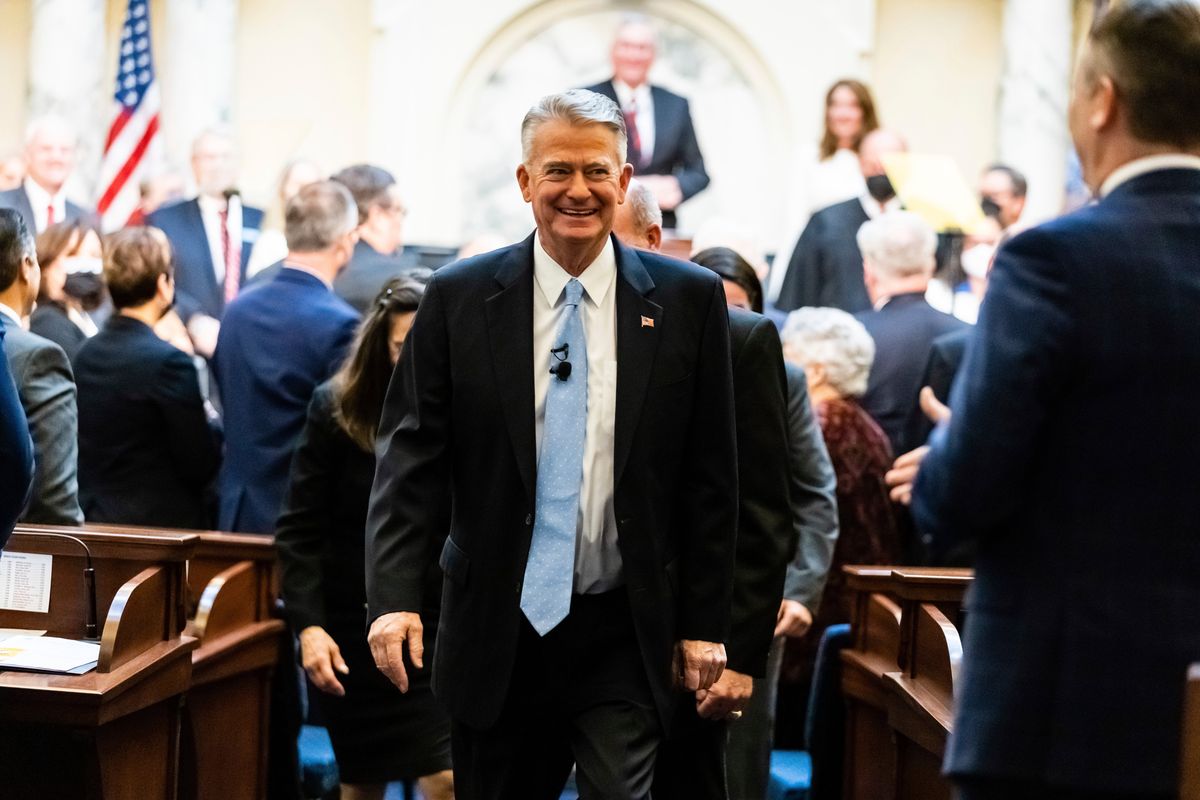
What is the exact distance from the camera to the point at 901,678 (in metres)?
4.42

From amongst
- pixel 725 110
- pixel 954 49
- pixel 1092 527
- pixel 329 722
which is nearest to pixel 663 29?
pixel 725 110

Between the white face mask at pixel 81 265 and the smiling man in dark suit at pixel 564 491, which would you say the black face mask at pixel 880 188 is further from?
the smiling man in dark suit at pixel 564 491

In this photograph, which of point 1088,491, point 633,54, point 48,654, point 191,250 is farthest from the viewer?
point 633,54

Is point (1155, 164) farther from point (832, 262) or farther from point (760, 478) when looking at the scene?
point (832, 262)

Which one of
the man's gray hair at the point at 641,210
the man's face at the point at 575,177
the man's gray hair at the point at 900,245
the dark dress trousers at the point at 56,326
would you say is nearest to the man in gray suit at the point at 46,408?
the dark dress trousers at the point at 56,326

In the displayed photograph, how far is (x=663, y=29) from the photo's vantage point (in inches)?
532

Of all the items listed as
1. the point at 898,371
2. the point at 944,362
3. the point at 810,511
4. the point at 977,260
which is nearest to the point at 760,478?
the point at 810,511

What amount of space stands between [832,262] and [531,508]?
4.58m

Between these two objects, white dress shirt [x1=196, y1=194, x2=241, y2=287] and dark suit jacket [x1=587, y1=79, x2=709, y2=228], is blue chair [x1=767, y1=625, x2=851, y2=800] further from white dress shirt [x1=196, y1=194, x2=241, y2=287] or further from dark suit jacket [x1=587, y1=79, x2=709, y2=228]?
white dress shirt [x1=196, y1=194, x2=241, y2=287]

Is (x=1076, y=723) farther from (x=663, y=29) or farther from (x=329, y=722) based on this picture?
(x=663, y=29)

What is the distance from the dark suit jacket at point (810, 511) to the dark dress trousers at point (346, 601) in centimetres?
102

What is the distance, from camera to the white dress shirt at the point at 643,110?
29.3ft

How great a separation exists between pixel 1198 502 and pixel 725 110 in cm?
1142

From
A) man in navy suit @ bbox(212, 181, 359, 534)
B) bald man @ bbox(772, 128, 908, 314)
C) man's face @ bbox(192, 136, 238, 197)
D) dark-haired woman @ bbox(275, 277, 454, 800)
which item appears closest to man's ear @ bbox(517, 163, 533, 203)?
dark-haired woman @ bbox(275, 277, 454, 800)
